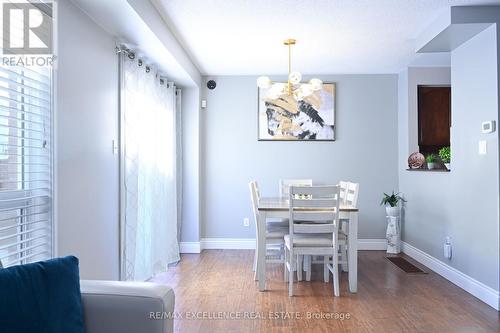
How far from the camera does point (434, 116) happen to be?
4.68 m

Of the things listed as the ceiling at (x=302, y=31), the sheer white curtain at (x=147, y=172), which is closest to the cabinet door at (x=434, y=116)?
the ceiling at (x=302, y=31)

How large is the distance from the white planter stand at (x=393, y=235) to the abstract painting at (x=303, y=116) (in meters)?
1.35

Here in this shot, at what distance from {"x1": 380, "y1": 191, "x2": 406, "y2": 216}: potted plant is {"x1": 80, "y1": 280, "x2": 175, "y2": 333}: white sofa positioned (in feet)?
12.6

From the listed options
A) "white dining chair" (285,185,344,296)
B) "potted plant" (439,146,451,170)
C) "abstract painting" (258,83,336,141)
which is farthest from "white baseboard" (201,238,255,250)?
"potted plant" (439,146,451,170)

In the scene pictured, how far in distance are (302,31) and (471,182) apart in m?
2.06

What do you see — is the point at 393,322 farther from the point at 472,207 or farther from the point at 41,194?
the point at 41,194

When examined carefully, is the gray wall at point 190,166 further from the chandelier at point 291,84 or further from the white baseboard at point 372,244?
the white baseboard at point 372,244

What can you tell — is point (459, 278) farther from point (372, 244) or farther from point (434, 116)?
point (434, 116)

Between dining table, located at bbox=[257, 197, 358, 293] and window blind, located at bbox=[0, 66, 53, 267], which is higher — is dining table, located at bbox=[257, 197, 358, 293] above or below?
below

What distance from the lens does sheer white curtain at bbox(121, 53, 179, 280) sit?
2.99 meters

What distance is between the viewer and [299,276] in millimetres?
3488

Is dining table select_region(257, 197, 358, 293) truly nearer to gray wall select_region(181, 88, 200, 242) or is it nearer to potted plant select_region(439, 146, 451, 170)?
potted plant select_region(439, 146, 451, 170)

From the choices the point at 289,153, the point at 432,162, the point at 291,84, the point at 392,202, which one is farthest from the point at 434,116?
the point at 291,84

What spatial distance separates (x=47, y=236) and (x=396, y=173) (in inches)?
167
